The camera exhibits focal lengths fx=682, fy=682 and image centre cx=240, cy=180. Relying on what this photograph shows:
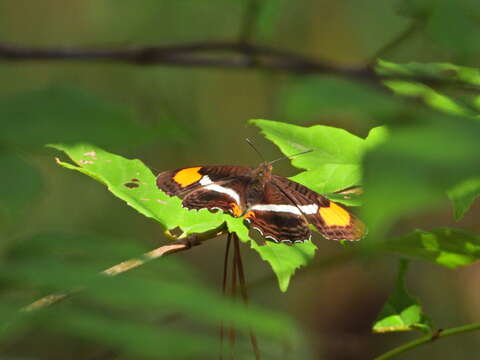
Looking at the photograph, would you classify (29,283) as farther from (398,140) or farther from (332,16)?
(332,16)

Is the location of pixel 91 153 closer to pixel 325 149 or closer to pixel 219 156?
pixel 325 149

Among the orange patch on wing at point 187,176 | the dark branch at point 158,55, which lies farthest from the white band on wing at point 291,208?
the dark branch at point 158,55

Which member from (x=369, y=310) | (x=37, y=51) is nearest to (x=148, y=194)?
(x=37, y=51)

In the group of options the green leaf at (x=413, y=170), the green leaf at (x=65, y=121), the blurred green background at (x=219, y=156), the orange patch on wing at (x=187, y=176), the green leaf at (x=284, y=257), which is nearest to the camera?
the green leaf at (x=413, y=170)

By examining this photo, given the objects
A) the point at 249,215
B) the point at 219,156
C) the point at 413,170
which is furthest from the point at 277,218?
the point at 219,156

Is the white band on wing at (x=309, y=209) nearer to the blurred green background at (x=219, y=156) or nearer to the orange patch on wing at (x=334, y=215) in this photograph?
the orange patch on wing at (x=334, y=215)

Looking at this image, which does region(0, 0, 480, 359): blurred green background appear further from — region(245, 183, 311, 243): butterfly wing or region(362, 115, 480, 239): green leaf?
region(362, 115, 480, 239): green leaf
